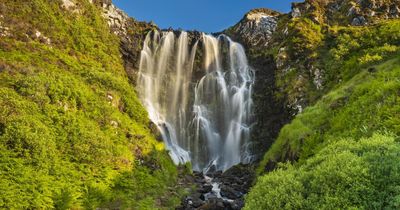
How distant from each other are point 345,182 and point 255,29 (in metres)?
46.3

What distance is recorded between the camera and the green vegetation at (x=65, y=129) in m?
20.5

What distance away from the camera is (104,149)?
26.1 meters

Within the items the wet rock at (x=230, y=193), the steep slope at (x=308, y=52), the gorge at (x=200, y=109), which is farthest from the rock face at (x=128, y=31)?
the wet rock at (x=230, y=193)

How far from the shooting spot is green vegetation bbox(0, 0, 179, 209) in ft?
67.2

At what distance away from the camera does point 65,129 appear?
25.3 metres

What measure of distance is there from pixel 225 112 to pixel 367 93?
22.6m

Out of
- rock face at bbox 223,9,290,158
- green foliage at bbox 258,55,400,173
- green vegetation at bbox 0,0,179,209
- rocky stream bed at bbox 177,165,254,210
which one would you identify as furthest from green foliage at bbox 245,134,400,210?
rock face at bbox 223,9,290,158

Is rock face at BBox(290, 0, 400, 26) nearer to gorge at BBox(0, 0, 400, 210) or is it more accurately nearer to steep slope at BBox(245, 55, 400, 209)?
gorge at BBox(0, 0, 400, 210)

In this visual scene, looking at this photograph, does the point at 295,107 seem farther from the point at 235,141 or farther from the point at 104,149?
the point at 104,149

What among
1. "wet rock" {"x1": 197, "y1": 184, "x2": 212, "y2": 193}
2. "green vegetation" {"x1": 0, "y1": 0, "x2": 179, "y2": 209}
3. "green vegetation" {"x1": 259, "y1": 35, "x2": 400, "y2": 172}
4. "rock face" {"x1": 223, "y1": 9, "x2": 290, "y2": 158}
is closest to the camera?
"green vegetation" {"x1": 259, "y1": 35, "x2": 400, "y2": 172}

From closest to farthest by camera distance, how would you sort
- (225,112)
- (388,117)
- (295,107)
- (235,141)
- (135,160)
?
(388,117) → (135,160) → (295,107) → (235,141) → (225,112)

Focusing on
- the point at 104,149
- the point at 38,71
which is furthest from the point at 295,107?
the point at 38,71

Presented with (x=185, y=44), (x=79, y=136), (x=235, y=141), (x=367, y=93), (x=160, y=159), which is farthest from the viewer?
(x=185, y=44)

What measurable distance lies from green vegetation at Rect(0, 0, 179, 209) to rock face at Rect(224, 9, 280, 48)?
22567 mm
